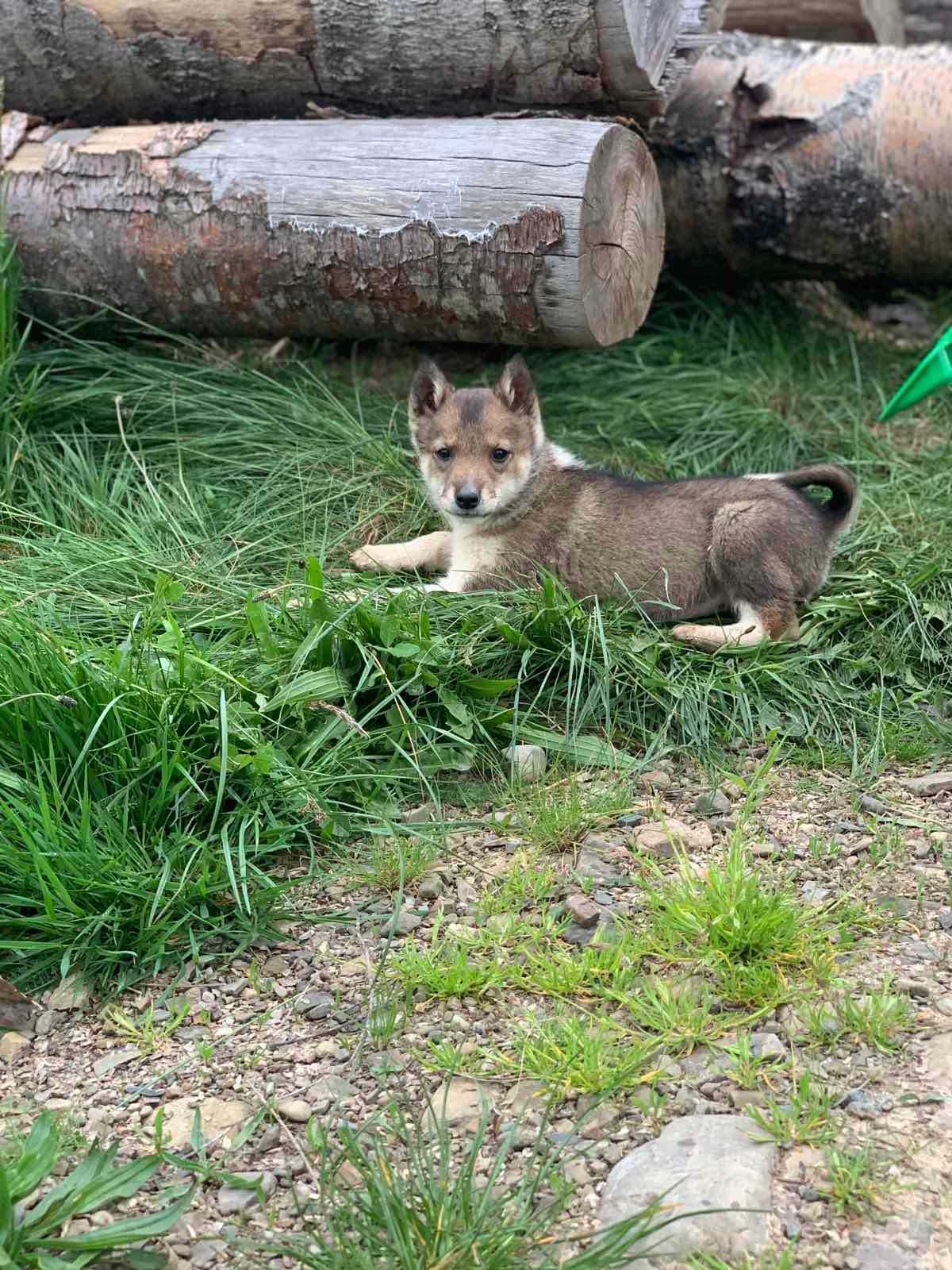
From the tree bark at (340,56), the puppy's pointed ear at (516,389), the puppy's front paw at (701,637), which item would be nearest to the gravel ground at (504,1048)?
the puppy's front paw at (701,637)

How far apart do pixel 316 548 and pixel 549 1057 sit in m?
2.60

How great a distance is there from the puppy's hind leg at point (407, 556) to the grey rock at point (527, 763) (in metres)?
1.20

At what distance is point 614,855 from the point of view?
3.75m

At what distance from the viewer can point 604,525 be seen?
495 cm

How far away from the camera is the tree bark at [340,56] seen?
17.6 ft

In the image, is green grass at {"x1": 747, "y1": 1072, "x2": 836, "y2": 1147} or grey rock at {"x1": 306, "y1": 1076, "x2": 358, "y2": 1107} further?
grey rock at {"x1": 306, "y1": 1076, "x2": 358, "y2": 1107}

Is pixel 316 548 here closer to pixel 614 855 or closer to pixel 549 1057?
pixel 614 855

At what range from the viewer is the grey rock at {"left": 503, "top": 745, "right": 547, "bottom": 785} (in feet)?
13.3

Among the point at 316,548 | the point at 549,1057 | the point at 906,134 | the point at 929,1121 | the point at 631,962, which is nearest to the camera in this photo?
the point at 929,1121

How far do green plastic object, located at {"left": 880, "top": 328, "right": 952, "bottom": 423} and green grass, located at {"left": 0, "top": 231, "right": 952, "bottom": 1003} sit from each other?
0.85ft

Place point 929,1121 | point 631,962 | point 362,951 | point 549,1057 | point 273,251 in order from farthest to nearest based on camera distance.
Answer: point 273,251, point 362,951, point 631,962, point 549,1057, point 929,1121

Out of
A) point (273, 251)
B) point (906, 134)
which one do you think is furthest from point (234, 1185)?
point (906, 134)

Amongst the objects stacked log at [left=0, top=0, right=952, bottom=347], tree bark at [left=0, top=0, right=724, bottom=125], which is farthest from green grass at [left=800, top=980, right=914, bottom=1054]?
tree bark at [left=0, top=0, right=724, bottom=125]

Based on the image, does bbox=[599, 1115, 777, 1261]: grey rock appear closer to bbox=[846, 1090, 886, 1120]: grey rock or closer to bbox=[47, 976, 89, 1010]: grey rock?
bbox=[846, 1090, 886, 1120]: grey rock
